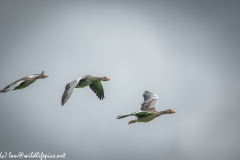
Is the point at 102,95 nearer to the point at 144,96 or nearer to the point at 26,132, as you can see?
the point at 144,96

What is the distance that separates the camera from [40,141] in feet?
511

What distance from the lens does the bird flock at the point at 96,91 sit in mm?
33969

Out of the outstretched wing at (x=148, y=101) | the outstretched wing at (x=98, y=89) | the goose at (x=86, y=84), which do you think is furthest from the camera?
the outstretched wing at (x=98, y=89)

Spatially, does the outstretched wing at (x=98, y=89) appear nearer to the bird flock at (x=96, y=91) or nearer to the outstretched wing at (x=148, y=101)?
the bird flock at (x=96, y=91)

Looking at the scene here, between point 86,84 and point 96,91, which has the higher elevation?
point 96,91

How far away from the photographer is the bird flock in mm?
33969

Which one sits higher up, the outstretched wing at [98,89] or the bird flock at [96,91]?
the outstretched wing at [98,89]

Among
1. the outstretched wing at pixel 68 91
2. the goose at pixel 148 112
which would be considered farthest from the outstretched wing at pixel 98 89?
the outstretched wing at pixel 68 91

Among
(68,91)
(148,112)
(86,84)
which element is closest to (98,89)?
(86,84)

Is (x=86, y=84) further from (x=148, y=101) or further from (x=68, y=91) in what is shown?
(x=68, y=91)

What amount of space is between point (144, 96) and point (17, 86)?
9049 mm

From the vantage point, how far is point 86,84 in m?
39.4

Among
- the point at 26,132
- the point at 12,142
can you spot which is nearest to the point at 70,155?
the point at 26,132

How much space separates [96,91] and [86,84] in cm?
335
